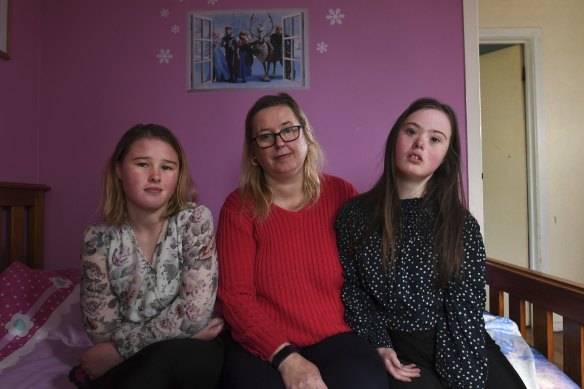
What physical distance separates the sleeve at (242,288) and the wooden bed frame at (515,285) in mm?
817

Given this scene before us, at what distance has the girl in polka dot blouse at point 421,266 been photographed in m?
0.99

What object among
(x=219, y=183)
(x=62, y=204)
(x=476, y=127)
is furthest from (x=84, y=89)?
(x=476, y=127)

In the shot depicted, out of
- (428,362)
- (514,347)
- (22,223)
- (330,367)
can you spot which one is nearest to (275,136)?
(330,367)

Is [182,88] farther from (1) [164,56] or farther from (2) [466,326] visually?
(2) [466,326]

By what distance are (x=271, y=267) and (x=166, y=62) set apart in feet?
4.28

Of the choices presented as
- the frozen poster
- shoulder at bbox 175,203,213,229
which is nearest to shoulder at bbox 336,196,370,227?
shoulder at bbox 175,203,213,229

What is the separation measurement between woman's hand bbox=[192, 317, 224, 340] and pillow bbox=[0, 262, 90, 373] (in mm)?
491

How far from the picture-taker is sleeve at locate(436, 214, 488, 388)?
96 cm

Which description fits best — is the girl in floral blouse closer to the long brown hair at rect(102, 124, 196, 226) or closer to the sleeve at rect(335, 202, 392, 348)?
the long brown hair at rect(102, 124, 196, 226)

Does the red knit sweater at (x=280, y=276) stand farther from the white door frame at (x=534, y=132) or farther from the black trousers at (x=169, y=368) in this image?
Result: the white door frame at (x=534, y=132)

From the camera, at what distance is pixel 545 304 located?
1.22 m

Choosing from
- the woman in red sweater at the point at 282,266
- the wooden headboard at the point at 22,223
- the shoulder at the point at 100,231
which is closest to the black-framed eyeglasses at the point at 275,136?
the woman in red sweater at the point at 282,266

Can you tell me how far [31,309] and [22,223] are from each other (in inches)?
23.6

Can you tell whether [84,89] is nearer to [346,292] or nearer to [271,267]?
[271,267]
